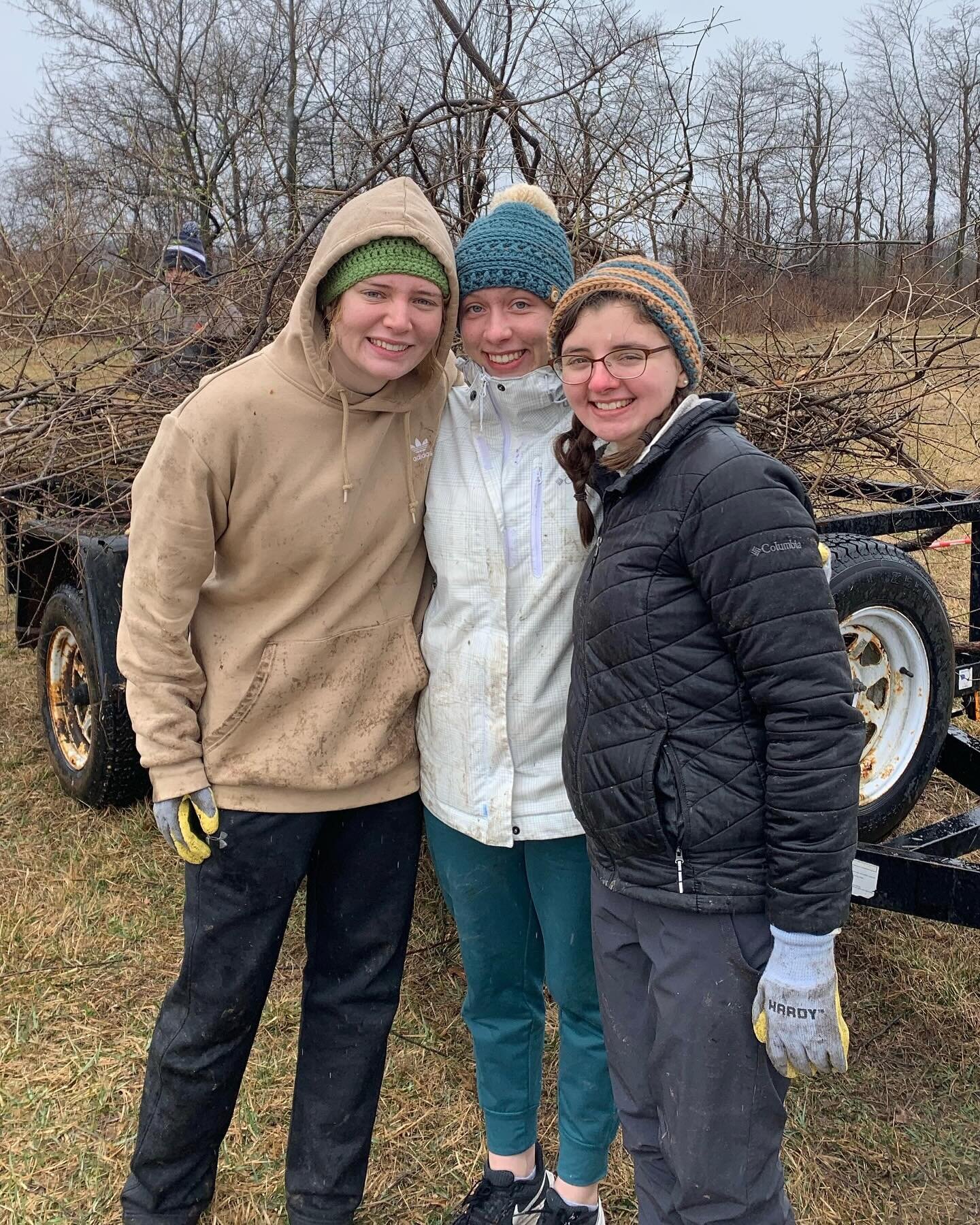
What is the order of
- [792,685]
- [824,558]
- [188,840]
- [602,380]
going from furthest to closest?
[188,840] → [602,380] → [824,558] → [792,685]

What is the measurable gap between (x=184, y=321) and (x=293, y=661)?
2.73 m

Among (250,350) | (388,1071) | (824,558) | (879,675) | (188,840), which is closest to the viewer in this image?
(824,558)

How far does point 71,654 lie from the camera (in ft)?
12.8

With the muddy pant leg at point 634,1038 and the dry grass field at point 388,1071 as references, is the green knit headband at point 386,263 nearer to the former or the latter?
the muddy pant leg at point 634,1038

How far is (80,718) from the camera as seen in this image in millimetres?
3896

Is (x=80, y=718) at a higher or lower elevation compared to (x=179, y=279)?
lower

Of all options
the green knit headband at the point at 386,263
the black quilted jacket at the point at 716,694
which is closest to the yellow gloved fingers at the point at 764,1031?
the black quilted jacket at the point at 716,694

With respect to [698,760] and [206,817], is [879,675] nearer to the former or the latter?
[698,760]

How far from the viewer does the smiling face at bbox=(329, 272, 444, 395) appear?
1.79m

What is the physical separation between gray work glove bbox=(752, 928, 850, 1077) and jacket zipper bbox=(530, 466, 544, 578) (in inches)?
29.0

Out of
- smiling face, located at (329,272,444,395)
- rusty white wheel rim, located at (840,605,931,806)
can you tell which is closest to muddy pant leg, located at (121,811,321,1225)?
smiling face, located at (329,272,444,395)

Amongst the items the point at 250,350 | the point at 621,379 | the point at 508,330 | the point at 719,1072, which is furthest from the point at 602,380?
the point at 250,350

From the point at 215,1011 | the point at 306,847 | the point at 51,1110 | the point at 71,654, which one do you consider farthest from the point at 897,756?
the point at 71,654

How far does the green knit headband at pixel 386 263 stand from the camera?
177 centimetres
